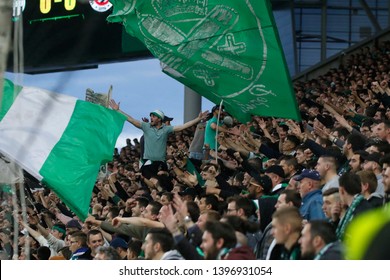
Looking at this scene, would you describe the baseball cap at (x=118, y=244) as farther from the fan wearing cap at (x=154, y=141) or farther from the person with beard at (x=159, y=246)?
the fan wearing cap at (x=154, y=141)

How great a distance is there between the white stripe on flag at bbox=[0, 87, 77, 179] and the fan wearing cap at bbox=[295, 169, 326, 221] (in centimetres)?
245

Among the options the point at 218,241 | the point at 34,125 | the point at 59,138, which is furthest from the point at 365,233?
the point at 34,125

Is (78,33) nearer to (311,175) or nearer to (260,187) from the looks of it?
(260,187)

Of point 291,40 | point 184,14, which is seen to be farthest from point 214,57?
point 291,40

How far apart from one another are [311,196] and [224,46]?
11.9 feet

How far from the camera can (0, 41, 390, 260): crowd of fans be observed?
537cm

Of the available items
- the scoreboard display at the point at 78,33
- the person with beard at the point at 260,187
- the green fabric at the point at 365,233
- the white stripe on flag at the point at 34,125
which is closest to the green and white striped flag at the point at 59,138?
the white stripe on flag at the point at 34,125

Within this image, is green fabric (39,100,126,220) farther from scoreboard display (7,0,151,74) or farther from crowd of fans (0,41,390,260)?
scoreboard display (7,0,151,74)

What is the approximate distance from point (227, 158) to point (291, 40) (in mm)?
15525

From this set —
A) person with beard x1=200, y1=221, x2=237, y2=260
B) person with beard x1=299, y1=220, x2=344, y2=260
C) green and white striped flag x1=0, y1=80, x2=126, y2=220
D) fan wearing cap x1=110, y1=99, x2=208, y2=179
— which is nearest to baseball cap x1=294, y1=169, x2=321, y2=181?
person with beard x1=200, y1=221, x2=237, y2=260

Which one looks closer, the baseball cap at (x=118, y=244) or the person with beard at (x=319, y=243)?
the person with beard at (x=319, y=243)

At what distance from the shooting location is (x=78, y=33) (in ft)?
60.0

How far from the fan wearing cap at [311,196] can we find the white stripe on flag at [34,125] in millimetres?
2451

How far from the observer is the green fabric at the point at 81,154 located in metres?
8.73
